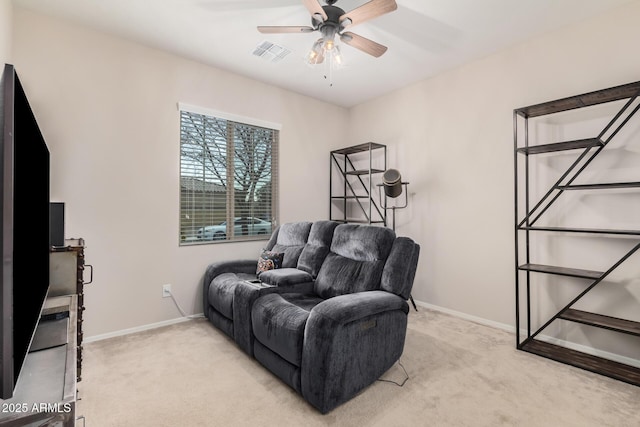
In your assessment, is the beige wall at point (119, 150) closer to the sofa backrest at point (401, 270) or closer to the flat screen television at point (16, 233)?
the flat screen television at point (16, 233)

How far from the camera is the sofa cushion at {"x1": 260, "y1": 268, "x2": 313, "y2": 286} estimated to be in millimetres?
2451

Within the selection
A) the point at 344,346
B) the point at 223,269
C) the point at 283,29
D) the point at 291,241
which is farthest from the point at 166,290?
the point at 283,29

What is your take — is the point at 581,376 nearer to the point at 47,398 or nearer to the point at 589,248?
the point at 589,248

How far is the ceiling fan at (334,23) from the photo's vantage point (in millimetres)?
1894

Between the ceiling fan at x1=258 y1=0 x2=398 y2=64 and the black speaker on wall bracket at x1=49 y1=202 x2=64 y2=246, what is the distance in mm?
1785

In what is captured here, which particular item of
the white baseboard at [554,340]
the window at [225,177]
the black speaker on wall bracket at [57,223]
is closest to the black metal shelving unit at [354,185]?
the window at [225,177]

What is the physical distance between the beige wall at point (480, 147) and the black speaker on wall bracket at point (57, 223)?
3.38 metres

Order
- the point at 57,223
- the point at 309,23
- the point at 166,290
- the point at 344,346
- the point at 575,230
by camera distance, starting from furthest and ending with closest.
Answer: the point at 166,290 < the point at 309,23 < the point at 575,230 < the point at 57,223 < the point at 344,346

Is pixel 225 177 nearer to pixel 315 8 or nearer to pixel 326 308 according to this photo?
pixel 315 8

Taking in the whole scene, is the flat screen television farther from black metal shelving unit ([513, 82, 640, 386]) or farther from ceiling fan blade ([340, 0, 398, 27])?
black metal shelving unit ([513, 82, 640, 386])

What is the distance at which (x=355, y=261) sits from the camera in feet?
8.07

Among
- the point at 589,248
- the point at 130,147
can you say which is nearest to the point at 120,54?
the point at 130,147

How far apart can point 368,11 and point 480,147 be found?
198cm

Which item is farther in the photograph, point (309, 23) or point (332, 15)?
point (309, 23)
